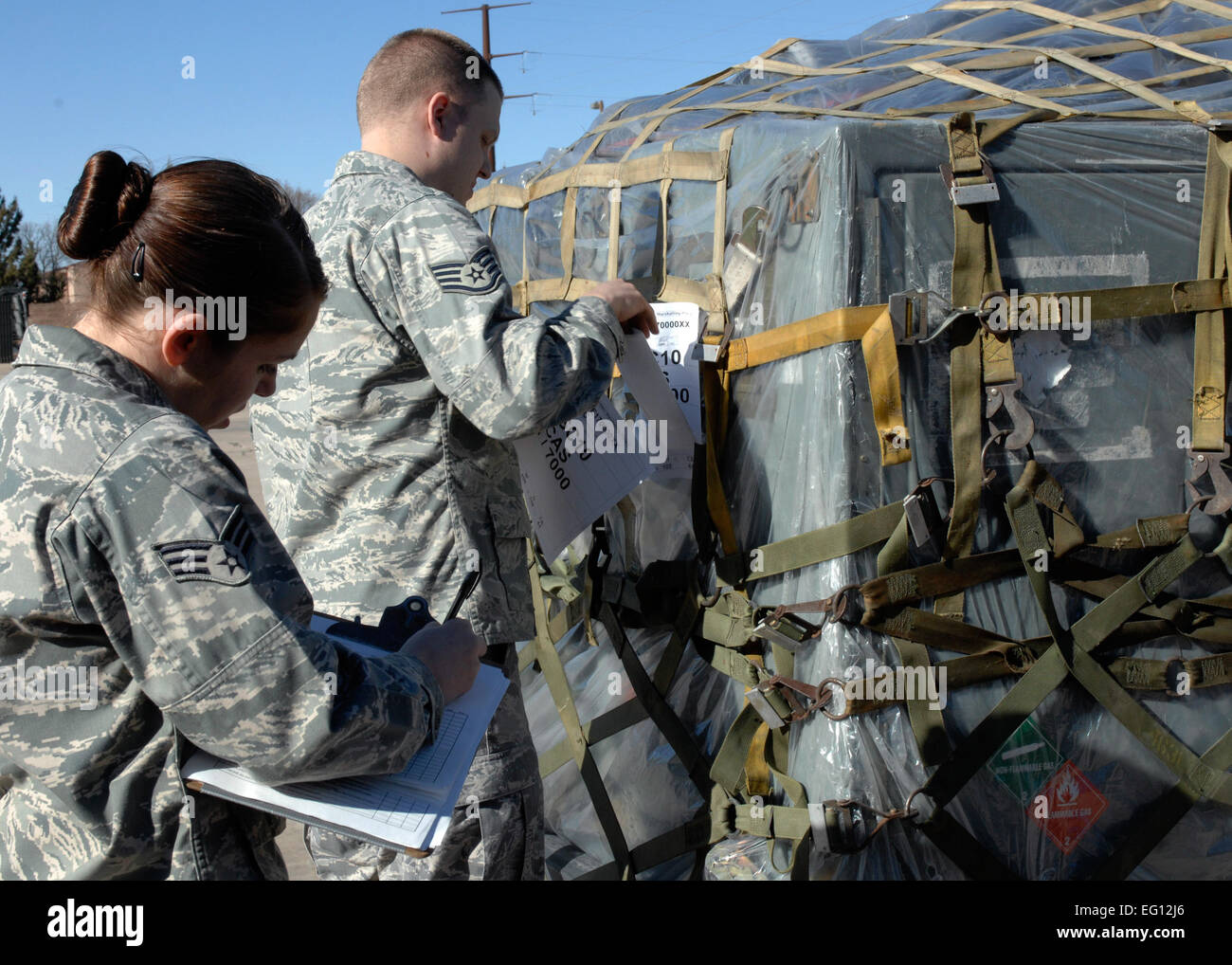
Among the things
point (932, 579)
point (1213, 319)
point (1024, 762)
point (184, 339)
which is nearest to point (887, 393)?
point (932, 579)

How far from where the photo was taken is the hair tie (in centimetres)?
129

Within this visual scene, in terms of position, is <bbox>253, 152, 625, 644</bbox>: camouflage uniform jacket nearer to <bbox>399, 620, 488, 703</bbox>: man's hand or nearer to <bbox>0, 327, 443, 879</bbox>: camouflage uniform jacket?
<bbox>399, 620, 488, 703</bbox>: man's hand

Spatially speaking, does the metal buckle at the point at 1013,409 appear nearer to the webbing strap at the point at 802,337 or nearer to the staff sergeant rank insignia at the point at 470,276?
the webbing strap at the point at 802,337

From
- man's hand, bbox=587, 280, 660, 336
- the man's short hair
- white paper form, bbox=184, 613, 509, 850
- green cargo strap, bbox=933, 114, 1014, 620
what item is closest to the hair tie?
white paper form, bbox=184, 613, 509, 850

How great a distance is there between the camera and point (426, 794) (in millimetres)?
1365

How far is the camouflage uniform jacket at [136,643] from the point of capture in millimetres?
1180

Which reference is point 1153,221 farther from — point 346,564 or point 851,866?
point 346,564

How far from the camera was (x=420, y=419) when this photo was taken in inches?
87.9

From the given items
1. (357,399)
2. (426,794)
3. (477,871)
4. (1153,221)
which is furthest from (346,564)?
(1153,221)

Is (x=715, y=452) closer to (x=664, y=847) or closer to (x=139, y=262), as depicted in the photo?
(x=664, y=847)

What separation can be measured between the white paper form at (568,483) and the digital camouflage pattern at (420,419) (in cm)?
12

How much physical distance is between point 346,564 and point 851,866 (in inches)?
50.8

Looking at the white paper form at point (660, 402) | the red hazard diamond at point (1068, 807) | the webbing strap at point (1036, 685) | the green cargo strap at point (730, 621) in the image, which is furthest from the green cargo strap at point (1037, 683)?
the white paper form at point (660, 402)

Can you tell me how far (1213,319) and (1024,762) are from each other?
1.12 meters
